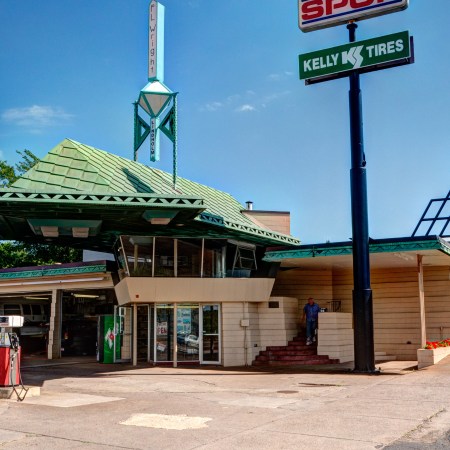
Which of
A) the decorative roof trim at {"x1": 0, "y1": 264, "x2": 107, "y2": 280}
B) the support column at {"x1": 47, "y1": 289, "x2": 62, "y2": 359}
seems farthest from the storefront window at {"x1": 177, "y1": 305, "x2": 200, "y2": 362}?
the support column at {"x1": 47, "y1": 289, "x2": 62, "y2": 359}

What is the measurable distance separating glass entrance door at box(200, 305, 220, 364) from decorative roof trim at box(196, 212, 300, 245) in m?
3.33

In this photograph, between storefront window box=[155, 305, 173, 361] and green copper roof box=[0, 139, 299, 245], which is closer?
green copper roof box=[0, 139, 299, 245]

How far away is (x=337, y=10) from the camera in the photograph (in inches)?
797

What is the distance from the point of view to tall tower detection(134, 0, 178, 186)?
20531 millimetres

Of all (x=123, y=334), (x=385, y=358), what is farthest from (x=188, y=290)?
(x=385, y=358)

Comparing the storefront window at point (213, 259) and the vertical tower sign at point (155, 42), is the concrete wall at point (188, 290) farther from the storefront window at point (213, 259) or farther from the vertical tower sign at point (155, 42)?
the vertical tower sign at point (155, 42)

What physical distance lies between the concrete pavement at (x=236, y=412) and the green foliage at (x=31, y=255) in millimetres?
28356

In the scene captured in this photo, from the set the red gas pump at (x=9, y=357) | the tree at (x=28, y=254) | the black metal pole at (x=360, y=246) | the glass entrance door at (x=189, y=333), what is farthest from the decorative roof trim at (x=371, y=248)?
the tree at (x=28, y=254)

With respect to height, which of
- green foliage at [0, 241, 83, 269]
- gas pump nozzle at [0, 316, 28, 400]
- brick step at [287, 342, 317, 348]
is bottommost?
brick step at [287, 342, 317, 348]

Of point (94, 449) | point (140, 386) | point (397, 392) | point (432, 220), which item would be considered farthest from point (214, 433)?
point (432, 220)

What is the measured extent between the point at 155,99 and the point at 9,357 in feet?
36.2

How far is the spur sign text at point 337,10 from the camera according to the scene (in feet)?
64.3

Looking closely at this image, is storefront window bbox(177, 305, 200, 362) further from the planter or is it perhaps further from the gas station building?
the planter

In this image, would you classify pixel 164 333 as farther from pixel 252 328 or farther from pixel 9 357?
pixel 9 357
